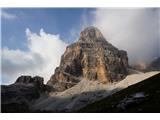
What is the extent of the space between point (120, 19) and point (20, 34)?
176 feet

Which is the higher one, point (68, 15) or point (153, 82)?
point (68, 15)
